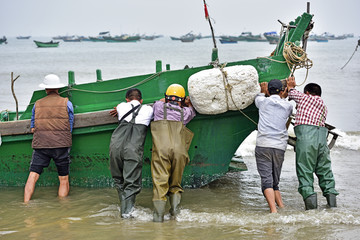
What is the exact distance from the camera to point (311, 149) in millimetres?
5113

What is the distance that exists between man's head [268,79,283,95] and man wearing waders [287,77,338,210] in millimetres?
260

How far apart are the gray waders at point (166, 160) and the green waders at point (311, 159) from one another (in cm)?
127

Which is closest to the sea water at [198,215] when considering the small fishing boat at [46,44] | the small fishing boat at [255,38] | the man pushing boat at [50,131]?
the man pushing boat at [50,131]

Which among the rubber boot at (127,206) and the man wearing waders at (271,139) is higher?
the man wearing waders at (271,139)

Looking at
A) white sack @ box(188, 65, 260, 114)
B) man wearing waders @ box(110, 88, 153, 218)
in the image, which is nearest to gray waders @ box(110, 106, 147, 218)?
man wearing waders @ box(110, 88, 153, 218)

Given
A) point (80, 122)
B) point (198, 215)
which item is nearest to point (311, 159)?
point (198, 215)

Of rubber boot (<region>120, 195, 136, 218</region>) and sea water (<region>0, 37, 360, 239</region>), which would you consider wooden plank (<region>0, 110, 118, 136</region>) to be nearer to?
sea water (<region>0, 37, 360, 239</region>)

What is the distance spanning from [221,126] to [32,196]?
8.30 ft

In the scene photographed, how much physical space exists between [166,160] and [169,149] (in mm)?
126

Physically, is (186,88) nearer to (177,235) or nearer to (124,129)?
(124,129)

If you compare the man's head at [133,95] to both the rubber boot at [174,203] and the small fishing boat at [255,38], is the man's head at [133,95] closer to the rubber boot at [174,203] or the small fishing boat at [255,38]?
the rubber boot at [174,203]

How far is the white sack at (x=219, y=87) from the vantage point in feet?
17.1

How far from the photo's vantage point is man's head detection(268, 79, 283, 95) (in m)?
5.20

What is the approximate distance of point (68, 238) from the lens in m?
4.52
